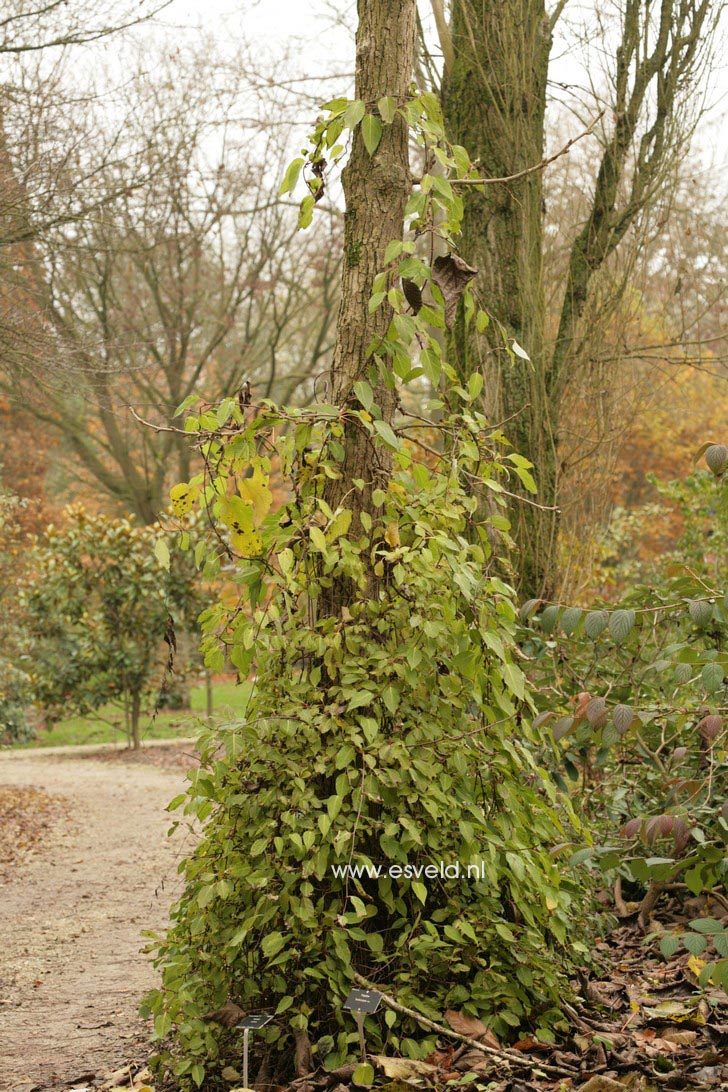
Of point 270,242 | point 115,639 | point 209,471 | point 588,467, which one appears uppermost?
point 270,242

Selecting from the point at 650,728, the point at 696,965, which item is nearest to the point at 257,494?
the point at 650,728

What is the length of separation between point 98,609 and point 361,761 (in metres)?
10.8

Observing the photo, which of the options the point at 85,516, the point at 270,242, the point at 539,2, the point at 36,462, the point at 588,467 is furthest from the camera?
the point at 36,462

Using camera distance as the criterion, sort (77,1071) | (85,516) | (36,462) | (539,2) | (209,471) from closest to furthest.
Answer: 1. (209,471)
2. (77,1071)
3. (539,2)
4. (85,516)
5. (36,462)

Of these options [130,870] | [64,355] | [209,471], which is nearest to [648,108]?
[64,355]

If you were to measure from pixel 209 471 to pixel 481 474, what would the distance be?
2.99 ft

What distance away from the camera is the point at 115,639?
13125mm

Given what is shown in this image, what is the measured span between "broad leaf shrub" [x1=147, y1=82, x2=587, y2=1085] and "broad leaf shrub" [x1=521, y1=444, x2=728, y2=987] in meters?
0.25

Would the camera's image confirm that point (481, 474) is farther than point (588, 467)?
No

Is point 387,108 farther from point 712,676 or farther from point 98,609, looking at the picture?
point 98,609

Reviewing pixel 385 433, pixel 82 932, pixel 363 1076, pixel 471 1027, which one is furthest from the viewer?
pixel 82 932

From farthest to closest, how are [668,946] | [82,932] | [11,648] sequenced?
[11,648] < [82,932] < [668,946]

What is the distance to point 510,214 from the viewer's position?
5859 millimetres

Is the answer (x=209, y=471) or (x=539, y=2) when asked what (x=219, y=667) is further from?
(x=539, y=2)
